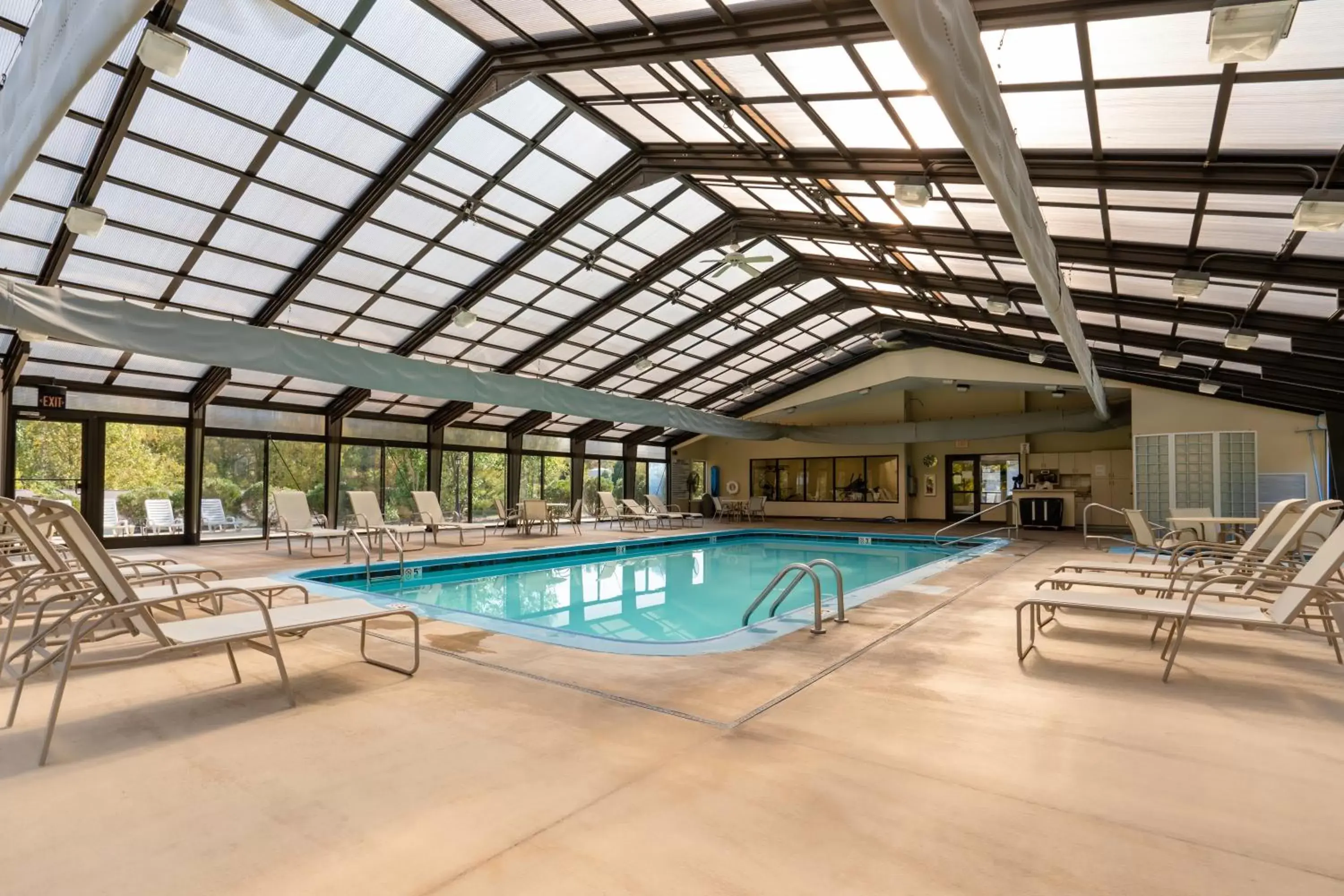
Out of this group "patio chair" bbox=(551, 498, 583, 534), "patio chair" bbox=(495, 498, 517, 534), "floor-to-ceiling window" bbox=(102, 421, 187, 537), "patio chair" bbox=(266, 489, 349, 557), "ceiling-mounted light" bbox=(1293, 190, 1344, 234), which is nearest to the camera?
"ceiling-mounted light" bbox=(1293, 190, 1344, 234)

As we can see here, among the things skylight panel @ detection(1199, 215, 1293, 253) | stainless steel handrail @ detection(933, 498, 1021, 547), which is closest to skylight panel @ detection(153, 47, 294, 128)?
skylight panel @ detection(1199, 215, 1293, 253)

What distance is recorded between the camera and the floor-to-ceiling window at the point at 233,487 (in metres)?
11.8

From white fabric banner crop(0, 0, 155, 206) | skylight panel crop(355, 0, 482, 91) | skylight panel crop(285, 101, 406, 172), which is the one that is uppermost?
skylight panel crop(355, 0, 482, 91)

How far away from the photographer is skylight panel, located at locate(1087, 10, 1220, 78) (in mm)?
3520

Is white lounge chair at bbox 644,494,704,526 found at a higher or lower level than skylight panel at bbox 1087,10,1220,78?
lower

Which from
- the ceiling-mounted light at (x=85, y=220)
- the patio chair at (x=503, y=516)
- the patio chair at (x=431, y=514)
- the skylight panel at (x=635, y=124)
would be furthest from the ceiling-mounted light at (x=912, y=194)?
the patio chair at (x=503, y=516)

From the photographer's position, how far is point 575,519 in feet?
53.0

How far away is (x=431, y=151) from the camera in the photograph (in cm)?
773

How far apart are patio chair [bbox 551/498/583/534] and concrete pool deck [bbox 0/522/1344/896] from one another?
11404mm

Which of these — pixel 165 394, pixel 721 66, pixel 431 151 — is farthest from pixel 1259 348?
pixel 165 394

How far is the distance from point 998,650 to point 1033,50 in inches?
147

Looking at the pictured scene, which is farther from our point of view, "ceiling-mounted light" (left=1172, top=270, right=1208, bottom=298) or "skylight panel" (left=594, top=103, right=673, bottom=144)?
"skylight panel" (left=594, top=103, right=673, bottom=144)

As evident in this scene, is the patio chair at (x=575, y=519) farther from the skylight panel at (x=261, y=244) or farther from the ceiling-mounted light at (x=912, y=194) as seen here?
the ceiling-mounted light at (x=912, y=194)

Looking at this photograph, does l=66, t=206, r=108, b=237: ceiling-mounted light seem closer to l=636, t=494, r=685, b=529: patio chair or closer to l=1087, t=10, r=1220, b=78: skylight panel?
l=1087, t=10, r=1220, b=78: skylight panel
